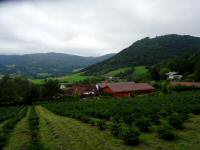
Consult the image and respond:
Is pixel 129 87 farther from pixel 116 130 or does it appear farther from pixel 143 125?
pixel 116 130

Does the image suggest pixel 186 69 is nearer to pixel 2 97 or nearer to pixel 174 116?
pixel 2 97

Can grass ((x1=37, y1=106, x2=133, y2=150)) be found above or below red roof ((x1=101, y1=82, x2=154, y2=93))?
below

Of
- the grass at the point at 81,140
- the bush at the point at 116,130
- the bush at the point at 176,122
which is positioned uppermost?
→ the bush at the point at 176,122

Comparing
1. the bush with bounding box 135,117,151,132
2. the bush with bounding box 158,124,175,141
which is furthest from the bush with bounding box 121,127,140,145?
the bush with bounding box 135,117,151,132

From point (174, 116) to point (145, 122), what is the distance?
2.38m

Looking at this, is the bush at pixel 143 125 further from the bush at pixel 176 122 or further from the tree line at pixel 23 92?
the tree line at pixel 23 92

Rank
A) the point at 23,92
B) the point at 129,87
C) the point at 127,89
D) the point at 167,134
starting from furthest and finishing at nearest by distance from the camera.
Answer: the point at 129,87, the point at 23,92, the point at 127,89, the point at 167,134

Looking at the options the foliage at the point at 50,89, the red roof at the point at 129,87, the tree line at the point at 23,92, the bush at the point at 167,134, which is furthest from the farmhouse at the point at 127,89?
the bush at the point at 167,134

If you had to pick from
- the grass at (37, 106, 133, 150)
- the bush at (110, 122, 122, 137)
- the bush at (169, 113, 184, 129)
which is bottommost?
the grass at (37, 106, 133, 150)

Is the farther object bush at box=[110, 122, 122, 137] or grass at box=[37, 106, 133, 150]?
bush at box=[110, 122, 122, 137]

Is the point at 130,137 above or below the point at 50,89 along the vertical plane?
below

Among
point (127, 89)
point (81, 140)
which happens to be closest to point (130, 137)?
point (81, 140)

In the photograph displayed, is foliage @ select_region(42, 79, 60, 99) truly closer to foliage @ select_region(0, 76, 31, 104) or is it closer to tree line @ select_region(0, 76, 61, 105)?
tree line @ select_region(0, 76, 61, 105)

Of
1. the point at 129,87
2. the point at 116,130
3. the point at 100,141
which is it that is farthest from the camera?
the point at 129,87
